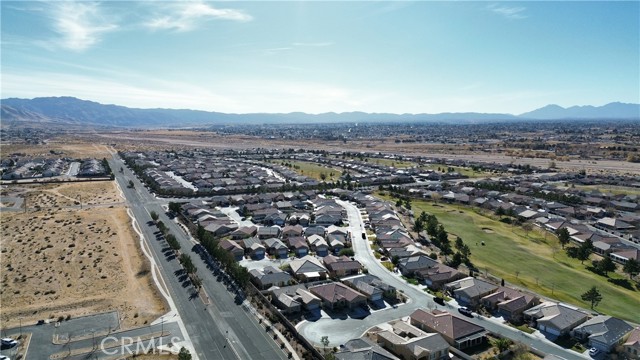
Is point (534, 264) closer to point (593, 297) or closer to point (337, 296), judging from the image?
point (593, 297)

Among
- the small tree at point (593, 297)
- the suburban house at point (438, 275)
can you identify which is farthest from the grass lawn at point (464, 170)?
the small tree at point (593, 297)

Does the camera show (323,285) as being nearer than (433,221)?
Yes

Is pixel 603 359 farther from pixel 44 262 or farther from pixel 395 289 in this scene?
pixel 44 262

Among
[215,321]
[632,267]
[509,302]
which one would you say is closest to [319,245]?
[215,321]

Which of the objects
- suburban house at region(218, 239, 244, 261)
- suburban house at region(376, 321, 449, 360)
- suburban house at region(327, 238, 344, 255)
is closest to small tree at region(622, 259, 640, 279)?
suburban house at region(376, 321, 449, 360)

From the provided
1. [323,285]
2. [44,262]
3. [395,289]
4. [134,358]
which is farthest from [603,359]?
[44,262]

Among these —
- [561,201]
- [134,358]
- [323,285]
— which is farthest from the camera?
→ [561,201]
